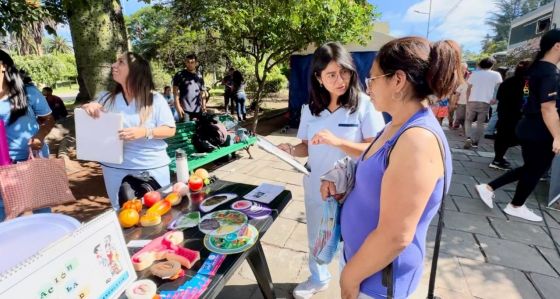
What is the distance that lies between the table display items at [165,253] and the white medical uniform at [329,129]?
904 mm

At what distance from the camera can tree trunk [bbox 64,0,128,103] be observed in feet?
12.3

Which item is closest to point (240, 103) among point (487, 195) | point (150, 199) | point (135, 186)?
point (487, 195)

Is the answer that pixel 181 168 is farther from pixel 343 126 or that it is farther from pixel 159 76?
pixel 159 76

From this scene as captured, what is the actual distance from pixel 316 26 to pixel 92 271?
22.0 ft

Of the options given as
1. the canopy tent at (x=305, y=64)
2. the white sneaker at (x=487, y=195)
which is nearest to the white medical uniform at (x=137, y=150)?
the white sneaker at (x=487, y=195)

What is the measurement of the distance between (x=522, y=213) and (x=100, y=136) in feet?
14.5

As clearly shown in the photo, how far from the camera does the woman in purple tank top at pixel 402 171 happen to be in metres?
0.89

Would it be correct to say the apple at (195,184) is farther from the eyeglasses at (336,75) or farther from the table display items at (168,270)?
the eyeglasses at (336,75)

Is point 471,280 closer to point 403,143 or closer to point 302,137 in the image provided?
point 302,137

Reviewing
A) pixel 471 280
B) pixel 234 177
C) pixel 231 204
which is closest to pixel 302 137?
pixel 231 204

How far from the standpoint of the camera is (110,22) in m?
3.87

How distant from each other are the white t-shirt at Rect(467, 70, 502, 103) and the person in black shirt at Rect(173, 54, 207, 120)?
225 inches

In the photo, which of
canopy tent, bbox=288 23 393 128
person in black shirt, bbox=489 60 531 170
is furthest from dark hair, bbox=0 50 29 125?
canopy tent, bbox=288 23 393 128

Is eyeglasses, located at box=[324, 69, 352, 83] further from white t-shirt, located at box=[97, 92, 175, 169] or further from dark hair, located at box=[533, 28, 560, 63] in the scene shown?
Result: dark hair, located at box=[533, 28, 560, 63]
